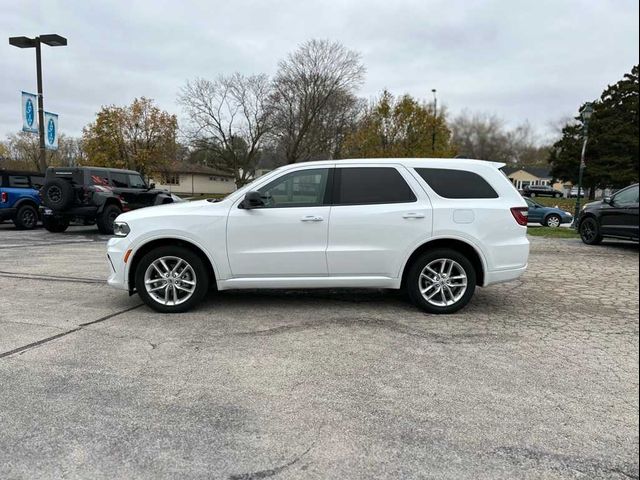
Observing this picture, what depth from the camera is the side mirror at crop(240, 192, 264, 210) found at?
518 centimetres

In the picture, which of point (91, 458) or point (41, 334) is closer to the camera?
point (91, 458)

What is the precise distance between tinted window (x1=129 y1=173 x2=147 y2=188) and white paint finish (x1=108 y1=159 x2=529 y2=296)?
1078cm

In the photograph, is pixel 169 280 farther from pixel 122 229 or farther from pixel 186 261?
pixel 122 229

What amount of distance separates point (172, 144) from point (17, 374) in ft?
128

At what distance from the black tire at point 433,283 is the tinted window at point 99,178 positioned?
462 inches

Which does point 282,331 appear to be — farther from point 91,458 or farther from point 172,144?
point 172,144

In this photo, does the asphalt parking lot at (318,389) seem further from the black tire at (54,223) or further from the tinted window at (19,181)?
the tinted window at (19,181)

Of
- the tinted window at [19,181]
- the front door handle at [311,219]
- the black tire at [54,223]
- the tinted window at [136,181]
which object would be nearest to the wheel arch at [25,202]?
the tinted window at [19,181]

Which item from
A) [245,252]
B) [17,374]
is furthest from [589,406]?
[17,374]

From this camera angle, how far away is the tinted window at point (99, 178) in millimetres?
13875

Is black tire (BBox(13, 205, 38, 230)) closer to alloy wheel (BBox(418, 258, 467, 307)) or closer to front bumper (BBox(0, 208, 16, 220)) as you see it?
front bumper (BBox(0, 208, 16, 220))

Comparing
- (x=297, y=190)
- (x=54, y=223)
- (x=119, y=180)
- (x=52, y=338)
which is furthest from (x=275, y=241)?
(x=54, y=223)

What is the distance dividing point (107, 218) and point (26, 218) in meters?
3.69

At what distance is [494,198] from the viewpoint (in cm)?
534
